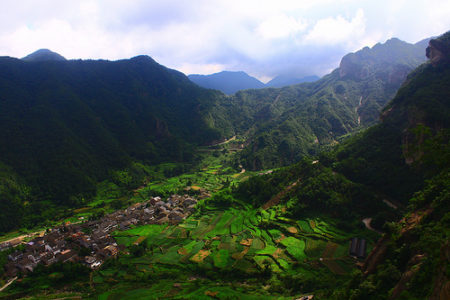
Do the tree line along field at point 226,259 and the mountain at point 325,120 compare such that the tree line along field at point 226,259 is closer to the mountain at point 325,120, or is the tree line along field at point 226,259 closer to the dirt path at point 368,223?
the dirt path at point 368,223

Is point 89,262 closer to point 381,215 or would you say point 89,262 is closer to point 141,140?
point 381,215

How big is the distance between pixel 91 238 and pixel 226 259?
3489cm

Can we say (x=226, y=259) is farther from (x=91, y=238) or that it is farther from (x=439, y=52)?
(x=439, y=52)

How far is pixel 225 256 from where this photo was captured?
42906mm

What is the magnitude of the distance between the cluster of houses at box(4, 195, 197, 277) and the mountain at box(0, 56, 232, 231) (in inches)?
808

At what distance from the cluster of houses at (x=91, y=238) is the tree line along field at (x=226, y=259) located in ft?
13.2

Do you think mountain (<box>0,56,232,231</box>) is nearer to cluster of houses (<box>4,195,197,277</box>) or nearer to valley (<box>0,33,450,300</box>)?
valley (<box>0,33,450,300</box>)

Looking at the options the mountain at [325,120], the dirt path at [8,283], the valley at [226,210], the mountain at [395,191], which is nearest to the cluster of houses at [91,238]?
the valley at [226,210]

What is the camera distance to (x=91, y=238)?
54219 millimetres

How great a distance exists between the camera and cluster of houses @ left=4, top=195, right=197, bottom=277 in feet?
152

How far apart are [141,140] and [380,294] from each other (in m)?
137

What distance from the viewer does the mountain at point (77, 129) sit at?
269 ft

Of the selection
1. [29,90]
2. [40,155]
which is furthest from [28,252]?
[29,90]

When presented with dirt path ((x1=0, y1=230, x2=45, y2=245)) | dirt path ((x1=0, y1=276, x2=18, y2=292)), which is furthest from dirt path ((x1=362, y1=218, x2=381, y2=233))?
dirt path ((x1=0, y1=230, x2=45, y2=245))
